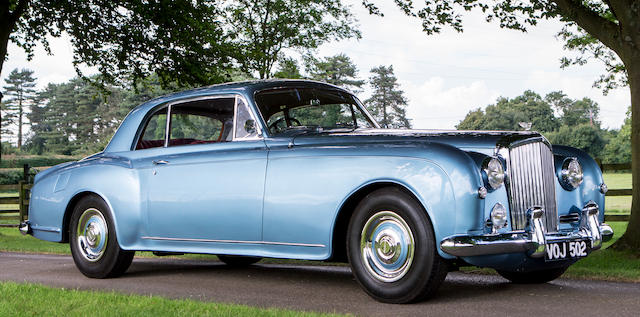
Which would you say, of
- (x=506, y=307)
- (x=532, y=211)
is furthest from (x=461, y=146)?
(x=506, y=307)

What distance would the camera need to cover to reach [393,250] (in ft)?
17.4

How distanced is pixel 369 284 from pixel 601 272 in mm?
3204

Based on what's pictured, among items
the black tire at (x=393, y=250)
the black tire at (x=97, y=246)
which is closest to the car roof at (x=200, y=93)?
the black tire at (x=97, y=246)

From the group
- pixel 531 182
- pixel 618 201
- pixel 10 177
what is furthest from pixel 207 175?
pixel 10 177

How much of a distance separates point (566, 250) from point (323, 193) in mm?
1936

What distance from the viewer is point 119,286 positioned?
685cm

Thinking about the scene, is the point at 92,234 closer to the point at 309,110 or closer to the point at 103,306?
the point at 103,306

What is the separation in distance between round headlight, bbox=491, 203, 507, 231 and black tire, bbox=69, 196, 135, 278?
409 cm

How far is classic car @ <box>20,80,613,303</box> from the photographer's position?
5.14 meters

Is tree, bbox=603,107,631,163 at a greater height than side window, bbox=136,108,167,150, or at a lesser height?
greater

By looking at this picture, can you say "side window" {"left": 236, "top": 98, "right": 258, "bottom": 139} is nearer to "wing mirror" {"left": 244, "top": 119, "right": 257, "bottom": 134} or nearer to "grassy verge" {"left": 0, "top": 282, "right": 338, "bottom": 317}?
"wing mirror" {"left": 244, "top": 119, "right": 257, "bottom": 134}

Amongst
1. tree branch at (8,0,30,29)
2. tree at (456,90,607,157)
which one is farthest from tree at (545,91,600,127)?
tree branch at (8,0,30,29)

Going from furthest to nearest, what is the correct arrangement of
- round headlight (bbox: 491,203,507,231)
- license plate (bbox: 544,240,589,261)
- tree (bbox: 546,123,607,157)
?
tree (bbox: 546,123,607,157)
license plate (bbox: 544,240,589,261)
round headlight (bbox: 491,203,507,231)

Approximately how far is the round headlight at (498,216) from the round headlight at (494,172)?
0.15 meters
